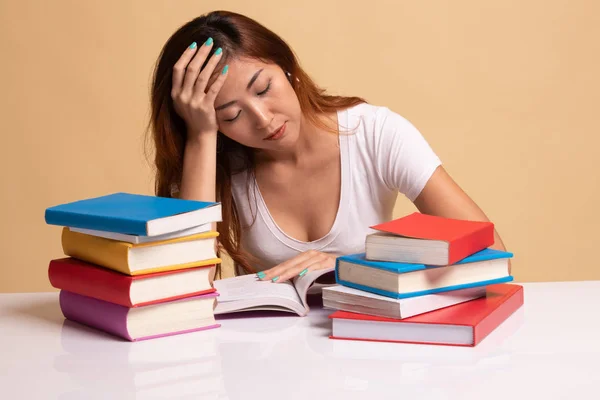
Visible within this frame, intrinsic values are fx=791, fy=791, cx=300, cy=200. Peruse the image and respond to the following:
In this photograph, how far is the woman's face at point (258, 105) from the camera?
1.96m

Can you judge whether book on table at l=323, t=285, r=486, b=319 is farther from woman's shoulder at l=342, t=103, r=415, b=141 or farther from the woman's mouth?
woman's shoulder at l=342, t=103, r=415, b=141

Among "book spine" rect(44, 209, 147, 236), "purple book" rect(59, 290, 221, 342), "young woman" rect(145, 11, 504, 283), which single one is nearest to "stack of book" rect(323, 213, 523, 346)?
"purple book" rect(59, 290, 221, 342)

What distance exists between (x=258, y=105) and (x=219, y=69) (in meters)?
0.14

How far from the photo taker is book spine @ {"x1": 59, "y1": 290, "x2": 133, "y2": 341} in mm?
1384

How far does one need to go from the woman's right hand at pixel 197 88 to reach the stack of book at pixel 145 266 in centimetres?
57

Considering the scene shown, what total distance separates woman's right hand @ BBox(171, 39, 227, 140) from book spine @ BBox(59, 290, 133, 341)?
0.66m

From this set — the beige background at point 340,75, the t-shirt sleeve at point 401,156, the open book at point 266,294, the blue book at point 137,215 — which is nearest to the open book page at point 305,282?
the open book at point 266,294

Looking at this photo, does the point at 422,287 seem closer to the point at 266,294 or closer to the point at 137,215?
the point at 266,294

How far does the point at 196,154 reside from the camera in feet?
6.84

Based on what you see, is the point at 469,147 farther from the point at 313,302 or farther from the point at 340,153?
the point at 313,302

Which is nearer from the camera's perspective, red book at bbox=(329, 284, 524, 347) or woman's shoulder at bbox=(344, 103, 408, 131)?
red book at bbox=(329, 284, 524, 347)

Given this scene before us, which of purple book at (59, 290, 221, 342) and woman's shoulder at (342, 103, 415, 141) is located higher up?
woman's shoulder at (342, 103, 415, 141)

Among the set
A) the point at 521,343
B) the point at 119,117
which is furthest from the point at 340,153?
the point at 119,117

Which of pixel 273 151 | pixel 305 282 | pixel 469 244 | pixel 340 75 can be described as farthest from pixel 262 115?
pixel 340 75
